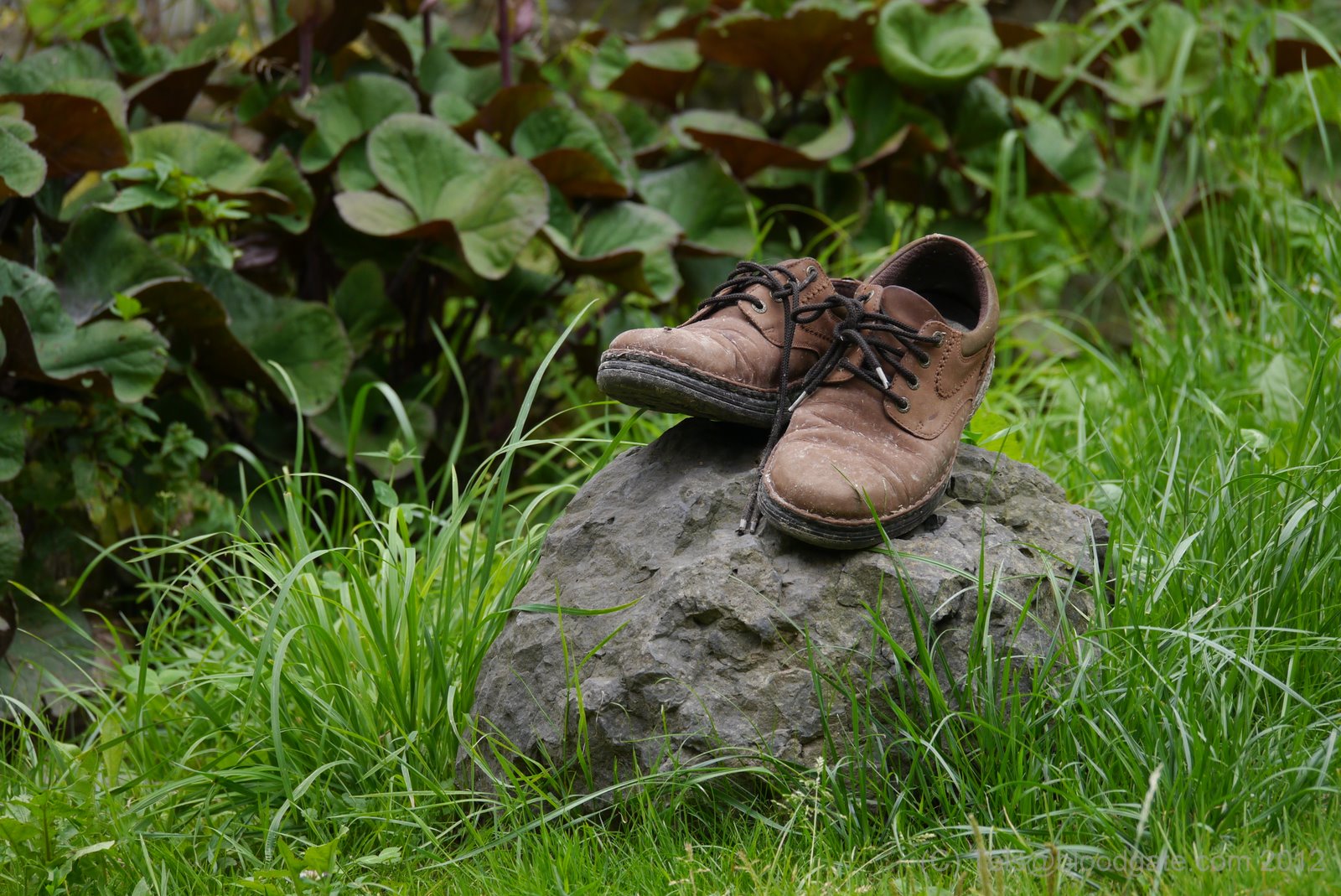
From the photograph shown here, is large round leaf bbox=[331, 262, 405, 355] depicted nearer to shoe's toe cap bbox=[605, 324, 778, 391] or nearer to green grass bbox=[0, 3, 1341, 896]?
green grass bbox=[0, 3, 1341, 896]

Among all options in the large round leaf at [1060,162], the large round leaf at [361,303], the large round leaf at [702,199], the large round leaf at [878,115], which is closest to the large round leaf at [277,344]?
the large round leaf at [361,303]

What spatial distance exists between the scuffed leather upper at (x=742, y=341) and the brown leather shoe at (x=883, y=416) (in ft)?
0.18

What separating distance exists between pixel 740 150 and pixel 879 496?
7.01ft

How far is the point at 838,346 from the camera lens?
180 centimetres

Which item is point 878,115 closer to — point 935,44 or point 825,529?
point 935,44

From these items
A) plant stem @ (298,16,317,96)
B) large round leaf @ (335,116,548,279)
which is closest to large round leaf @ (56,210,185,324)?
large round leaf @ (335,116,548,279)

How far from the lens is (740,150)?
3.51 m

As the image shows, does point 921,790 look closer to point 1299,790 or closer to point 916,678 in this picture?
point 916,678

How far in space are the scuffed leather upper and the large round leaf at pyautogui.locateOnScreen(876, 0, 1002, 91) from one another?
78.3 inches

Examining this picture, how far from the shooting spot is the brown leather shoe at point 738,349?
1692 millimetres

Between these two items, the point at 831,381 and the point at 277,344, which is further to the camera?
the point at 277,344

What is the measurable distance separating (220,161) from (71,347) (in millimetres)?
747

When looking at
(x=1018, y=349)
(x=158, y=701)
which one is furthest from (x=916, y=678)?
(x=1018, y=349)

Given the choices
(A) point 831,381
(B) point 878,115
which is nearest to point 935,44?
(B) point 878,115
